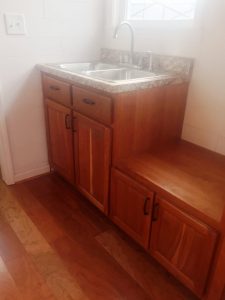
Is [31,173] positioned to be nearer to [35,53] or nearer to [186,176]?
[35,53]

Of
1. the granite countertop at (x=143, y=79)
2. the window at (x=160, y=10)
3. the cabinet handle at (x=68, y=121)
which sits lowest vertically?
the cabinet handle at (x=68, y=121)

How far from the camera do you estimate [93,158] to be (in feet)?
5.23

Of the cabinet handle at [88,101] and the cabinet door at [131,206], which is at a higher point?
the cabinet handle at [88,101]

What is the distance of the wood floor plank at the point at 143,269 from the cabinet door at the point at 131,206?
4.2 inches

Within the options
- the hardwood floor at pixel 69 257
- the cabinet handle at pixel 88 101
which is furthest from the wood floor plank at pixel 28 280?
the cabinet handle at pixel 88 101

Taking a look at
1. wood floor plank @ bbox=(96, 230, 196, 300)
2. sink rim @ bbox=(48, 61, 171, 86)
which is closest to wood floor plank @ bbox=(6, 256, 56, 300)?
wood floor plank @ bbox=(96, 230, 196, 300)

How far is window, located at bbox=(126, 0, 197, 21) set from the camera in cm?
157

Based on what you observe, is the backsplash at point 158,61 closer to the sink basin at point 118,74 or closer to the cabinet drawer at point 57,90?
the sink basin at point 118,74

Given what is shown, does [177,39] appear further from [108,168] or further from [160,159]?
[108,168]

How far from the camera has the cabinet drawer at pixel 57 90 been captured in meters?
1.67

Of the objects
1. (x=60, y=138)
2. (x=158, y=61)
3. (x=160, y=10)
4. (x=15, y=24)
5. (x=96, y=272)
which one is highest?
(x=160, y=10)

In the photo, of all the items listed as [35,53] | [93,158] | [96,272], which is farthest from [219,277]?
[35,53]

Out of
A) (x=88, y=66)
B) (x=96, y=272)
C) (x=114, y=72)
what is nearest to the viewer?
(x=96, y=272)

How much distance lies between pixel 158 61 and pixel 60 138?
34.4 inches
